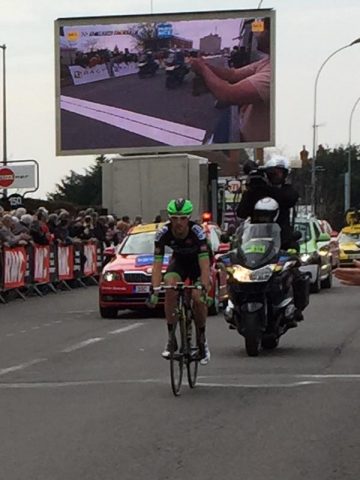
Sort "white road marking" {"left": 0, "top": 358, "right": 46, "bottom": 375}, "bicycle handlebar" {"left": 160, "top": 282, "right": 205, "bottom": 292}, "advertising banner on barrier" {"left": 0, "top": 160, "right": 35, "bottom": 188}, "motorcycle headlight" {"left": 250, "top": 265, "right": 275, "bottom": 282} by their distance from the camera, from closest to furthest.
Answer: "bicycle handlebar" {"left": 160, "top": 282, "right": 205, "bottom": 292}, "white road marking" {"left": 0, "top": 358, "right": 46, "bottom": 375}, "motorcycle headlight" {"left": 250, "top": 265, "right": 275, "bottom": 282}, "advertising banner on barrier" {"left": 0, "top": 160, "right": 35, "bottom": 188}

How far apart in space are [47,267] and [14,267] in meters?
2.56

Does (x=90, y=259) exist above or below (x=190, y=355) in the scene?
below

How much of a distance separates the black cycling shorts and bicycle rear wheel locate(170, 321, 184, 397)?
2.09 ft

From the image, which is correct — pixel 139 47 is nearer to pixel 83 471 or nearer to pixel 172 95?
pixel 172 95

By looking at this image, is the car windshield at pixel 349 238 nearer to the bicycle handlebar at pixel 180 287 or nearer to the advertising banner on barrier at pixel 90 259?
the advertising banner on barrier at pixel 90 259

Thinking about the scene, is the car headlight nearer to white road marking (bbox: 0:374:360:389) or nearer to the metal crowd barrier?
the metal crowd barrier

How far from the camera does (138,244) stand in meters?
21.1

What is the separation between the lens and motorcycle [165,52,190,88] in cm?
4147

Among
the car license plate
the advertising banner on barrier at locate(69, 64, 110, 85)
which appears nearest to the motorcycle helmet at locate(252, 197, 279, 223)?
the car license plate

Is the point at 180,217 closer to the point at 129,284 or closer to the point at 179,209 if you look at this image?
the point at 179,209

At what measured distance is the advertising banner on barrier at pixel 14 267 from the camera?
77.0 feet

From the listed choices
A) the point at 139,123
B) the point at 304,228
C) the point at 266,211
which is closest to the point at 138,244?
the point at 304,228

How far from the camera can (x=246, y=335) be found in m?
13.3

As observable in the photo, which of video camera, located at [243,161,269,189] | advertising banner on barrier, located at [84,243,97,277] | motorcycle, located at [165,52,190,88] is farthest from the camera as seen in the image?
motorcycle, located at [165,52,190,88]
